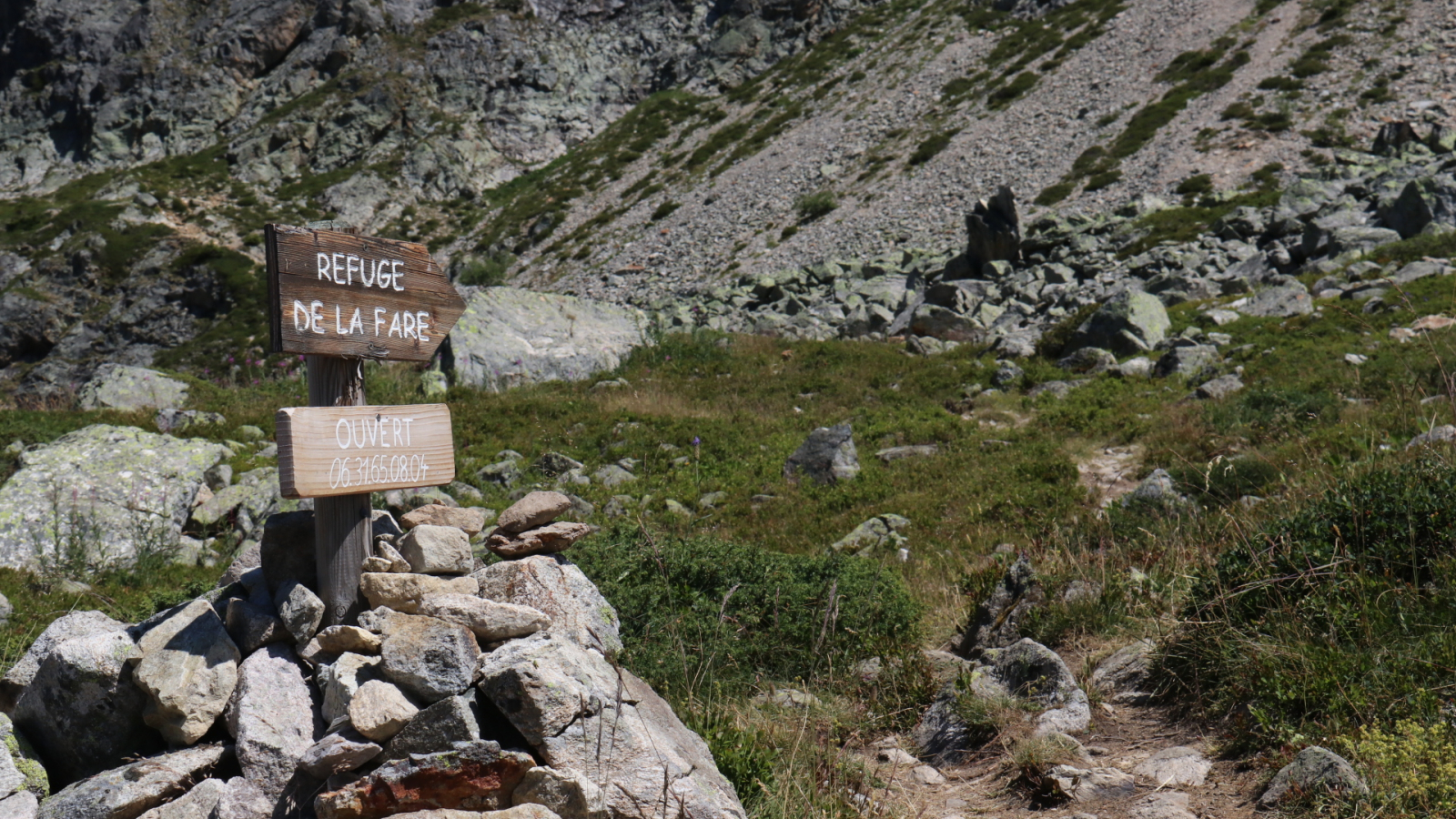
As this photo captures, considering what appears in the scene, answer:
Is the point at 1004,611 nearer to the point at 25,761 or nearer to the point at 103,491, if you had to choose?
the point at 25,761

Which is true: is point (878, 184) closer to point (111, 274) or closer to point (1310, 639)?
point (1310, 639)

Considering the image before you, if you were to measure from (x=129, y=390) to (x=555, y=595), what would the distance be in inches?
475

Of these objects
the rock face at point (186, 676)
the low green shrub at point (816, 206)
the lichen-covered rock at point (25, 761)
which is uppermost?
the low green shrub at point (816, 206)

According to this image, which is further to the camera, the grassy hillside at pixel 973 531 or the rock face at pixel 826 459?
the rock face at pixel 826 459

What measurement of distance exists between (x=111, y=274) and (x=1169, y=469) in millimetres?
51708

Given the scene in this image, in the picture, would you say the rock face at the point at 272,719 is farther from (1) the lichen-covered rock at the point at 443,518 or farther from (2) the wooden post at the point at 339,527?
(1) the lichen-covered rock at the point at 443,518

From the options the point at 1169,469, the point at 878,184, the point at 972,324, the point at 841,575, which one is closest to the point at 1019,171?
the point at 878,184

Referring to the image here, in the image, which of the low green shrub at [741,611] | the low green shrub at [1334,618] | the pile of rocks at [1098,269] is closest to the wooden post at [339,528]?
the low green shrub at [741,611]

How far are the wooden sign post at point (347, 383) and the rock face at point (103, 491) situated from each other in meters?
5.32

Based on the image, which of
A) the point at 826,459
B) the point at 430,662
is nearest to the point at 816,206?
the point at 826,459

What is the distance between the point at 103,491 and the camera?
828 cm

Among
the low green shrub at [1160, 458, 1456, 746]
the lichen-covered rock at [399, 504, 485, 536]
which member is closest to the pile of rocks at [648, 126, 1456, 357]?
the low green shrub at [1160, 458, 1456, 746]

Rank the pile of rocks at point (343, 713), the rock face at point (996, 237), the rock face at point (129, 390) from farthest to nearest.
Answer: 1. the rock face at point (996, 237)
2. the rock face at point (129, 390)
3. the pile of rocks at point (343, 713)

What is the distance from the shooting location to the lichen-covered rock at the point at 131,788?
303 cm
